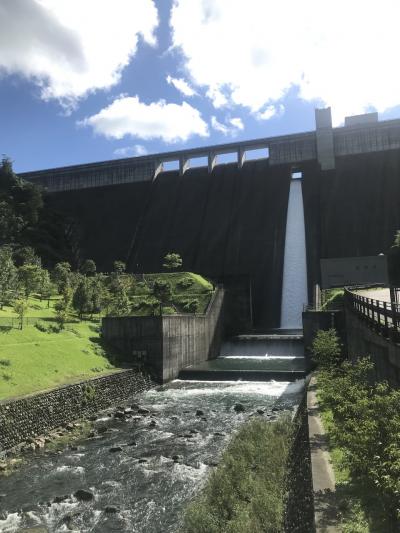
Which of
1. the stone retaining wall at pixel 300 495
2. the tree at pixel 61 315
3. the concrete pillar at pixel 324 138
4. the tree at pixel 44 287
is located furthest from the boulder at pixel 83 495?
the concrete pillar at pixel 324 138

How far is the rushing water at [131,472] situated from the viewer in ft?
37.5

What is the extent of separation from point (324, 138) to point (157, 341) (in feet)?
145

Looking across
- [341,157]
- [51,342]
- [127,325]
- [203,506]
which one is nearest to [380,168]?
[341,157]

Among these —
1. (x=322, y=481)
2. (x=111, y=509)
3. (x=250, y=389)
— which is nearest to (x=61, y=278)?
(x=250, y=389)

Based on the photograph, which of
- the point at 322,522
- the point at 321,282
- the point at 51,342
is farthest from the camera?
the point at 321,282

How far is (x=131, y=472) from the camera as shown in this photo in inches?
565

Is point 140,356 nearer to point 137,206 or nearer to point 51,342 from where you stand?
point 51,342

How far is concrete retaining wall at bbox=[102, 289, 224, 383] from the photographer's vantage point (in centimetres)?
2923

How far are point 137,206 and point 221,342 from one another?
111 feet

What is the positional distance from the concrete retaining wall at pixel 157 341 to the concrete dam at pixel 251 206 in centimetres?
1342

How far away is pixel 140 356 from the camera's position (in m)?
29.5

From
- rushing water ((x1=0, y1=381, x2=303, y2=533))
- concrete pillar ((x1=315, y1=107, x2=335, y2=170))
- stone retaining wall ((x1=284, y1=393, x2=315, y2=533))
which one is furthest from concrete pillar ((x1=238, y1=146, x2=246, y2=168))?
stone retaining wall ((x1=284, y1=393, x2=315, y2=533))

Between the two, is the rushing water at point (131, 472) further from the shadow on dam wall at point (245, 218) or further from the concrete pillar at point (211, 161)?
the concrete pillar at point (211, 161)

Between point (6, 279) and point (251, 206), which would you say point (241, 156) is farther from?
point (6, 279)
